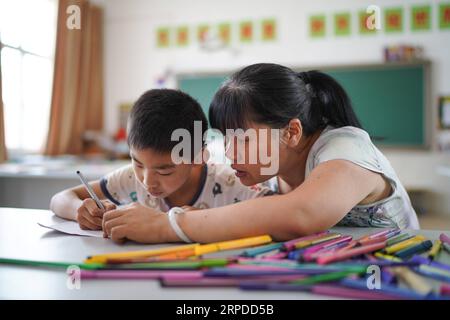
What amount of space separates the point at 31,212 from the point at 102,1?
403cm

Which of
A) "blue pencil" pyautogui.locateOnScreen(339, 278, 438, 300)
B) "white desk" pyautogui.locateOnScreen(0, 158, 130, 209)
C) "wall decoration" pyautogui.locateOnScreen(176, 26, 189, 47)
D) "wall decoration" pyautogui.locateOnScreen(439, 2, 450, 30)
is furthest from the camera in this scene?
"wall decoration" pyautogui.locateOnScreen(176, 26, 189, 47)

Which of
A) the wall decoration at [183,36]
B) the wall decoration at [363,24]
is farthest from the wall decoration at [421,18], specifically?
the wall decoration at [183,36]

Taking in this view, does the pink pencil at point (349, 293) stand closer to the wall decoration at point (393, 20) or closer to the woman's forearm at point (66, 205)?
the woman's forearm at point (66, 205)

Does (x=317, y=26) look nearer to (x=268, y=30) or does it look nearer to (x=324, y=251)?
(x=268, y=30)

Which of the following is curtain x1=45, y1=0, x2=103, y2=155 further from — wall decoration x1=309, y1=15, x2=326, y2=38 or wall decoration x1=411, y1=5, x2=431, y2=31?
wall decoration x1=411, y1=5, x2=431, y2=31

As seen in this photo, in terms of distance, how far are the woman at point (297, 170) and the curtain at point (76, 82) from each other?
326 centimetres

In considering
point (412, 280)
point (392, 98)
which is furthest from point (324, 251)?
point (392, 98)

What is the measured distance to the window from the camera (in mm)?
3359

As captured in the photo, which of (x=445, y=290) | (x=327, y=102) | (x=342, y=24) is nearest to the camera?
(x=445, y=290)

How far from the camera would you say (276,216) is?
64 cm

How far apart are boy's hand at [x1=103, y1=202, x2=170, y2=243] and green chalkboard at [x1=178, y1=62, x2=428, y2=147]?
298 centimetres

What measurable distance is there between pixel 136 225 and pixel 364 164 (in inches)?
16.8

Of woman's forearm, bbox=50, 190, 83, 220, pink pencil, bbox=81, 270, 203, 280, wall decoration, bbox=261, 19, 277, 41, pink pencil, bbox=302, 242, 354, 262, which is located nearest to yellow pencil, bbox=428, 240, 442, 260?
pink pencil, bbox=302, 242, 354, 262

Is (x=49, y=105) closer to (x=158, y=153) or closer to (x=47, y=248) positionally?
(x=158, y=153)
